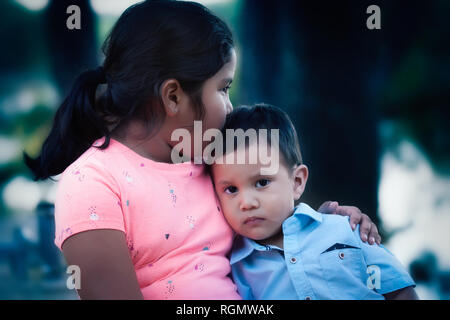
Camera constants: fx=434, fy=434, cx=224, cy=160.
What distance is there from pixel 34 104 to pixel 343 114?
1.95m

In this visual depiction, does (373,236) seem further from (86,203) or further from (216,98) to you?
(86,203)

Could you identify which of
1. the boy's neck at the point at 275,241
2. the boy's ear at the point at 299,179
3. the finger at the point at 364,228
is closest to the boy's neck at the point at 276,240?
the boy's neck at the point at 275,241

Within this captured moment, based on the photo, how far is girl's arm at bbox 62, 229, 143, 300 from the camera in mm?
958

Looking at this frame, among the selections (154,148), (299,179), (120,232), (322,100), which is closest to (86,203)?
(120,232)

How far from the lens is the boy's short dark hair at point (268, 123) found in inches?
50.0

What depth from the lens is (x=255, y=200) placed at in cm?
118

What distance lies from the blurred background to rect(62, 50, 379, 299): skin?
2.76 feet

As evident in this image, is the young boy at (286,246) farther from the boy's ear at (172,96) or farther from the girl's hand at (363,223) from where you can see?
the boy's ear at (172,96)

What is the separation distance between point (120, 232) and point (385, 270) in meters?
0.70

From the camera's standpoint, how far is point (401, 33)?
2426mm

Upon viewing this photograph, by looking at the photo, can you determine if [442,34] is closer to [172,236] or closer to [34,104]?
[172,236]

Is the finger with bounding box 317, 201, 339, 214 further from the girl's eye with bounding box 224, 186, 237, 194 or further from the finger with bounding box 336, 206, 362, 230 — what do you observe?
the girl's eye with bounding box 224, 186, 237, 194

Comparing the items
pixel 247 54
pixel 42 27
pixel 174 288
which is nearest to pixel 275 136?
pixel 174 288

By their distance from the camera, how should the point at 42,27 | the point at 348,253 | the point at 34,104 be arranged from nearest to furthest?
the point at 348,253 → the point at 42,27 → the point at 34,104
